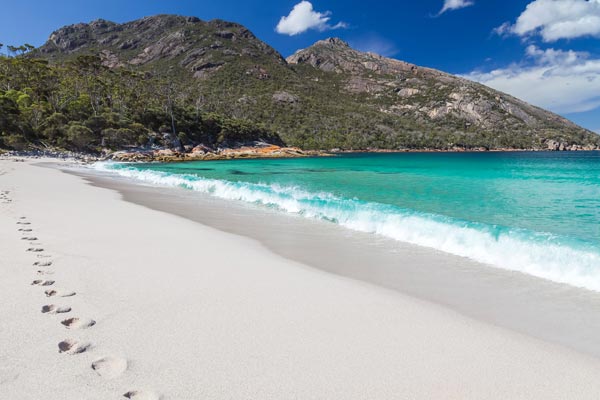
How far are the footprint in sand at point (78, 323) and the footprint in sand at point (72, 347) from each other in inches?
10.1

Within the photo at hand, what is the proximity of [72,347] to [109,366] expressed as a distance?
44cm

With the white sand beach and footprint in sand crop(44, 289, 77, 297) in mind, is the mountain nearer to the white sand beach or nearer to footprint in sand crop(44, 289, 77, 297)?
the white sand beach

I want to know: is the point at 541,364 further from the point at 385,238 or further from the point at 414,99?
the point at 414,99

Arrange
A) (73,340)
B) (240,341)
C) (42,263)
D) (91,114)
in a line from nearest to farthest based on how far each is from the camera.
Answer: (73,340)
(240,341)
(42,263)
(91,114)

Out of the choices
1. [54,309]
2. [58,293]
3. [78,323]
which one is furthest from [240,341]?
[58,293]

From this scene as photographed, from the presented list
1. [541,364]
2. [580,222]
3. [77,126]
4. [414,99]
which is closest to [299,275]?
[541,364]

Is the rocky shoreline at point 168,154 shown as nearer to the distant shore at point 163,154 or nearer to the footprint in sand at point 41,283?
the distant shore at point 163,154

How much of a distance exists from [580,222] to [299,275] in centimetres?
885

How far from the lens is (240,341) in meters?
2.92

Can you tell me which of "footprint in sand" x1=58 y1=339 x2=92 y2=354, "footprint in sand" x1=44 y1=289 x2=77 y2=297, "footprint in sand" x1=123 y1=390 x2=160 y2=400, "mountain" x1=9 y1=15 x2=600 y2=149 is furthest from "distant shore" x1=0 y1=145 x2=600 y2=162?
"footprint in sand" x1=123 y1=390 x2=160 y2=400

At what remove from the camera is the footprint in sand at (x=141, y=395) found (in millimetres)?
2170

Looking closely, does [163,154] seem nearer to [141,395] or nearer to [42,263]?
[42,263]

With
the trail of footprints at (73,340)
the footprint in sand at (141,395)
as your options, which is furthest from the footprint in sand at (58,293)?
the footprint in sand at (141,395)

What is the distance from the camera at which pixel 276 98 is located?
14425cm
